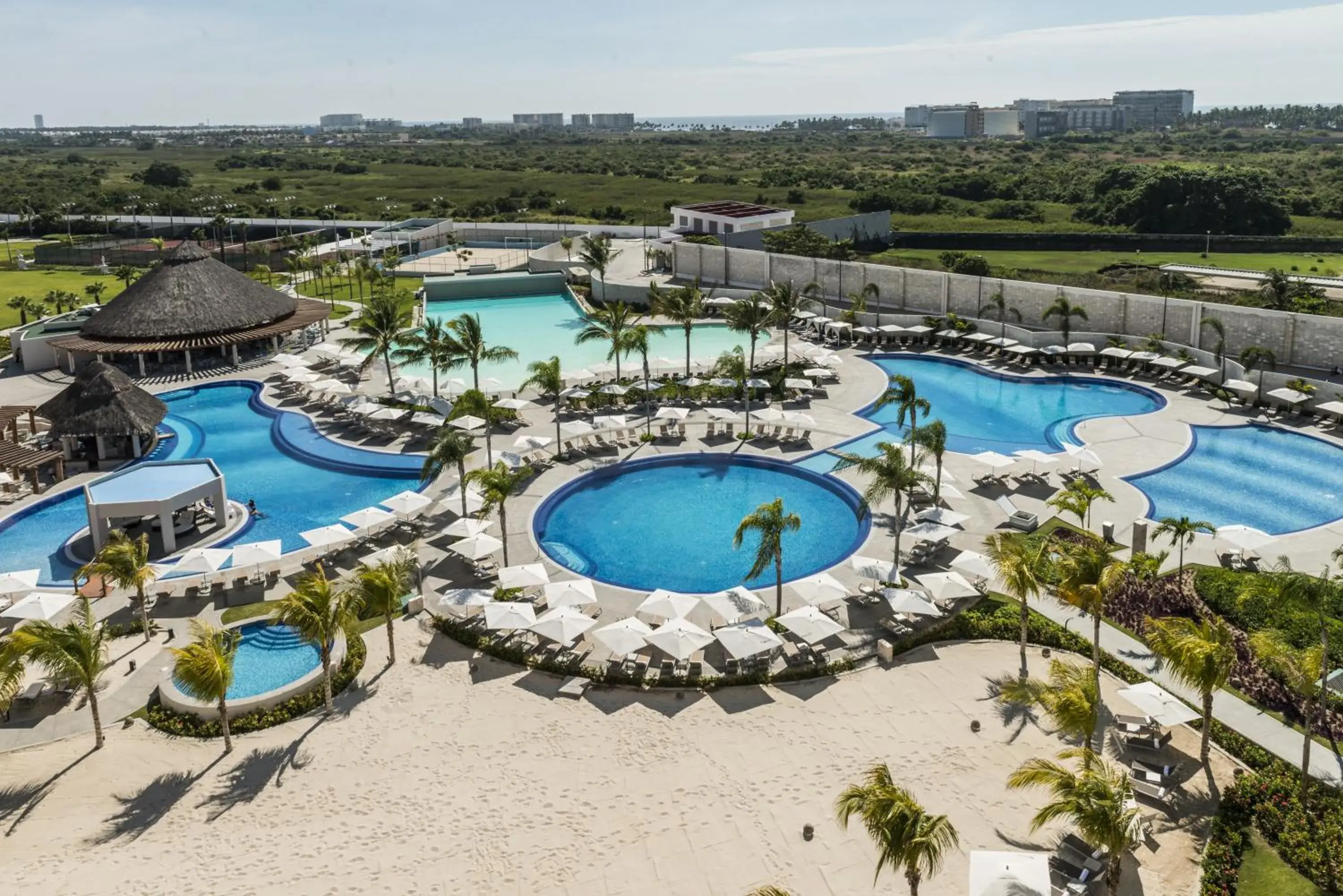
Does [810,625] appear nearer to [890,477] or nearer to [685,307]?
[890,477]

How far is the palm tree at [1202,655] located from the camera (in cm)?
1464

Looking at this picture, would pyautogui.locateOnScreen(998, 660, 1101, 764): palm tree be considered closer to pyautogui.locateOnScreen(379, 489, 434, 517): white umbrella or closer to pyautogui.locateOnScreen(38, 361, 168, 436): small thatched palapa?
pyautogui.locateOnScreen(379, 489, 434, 517): white umbrella

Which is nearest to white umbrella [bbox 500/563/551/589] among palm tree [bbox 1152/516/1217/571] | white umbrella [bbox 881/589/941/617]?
white umbrella [bbox 881/589/941/617]

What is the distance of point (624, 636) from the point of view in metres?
19.1

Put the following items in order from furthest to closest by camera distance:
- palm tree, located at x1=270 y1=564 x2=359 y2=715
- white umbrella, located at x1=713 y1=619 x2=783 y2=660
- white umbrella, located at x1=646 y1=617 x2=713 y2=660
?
white umbrella, located at x1=713 y1=619 x2=783 y2=660, white umbrella, located at x1=646 y1=617 x2=713 y2=660, palm tree, located at x1=270 y1=564 x2=359 y2=715

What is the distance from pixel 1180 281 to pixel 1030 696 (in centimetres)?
4423

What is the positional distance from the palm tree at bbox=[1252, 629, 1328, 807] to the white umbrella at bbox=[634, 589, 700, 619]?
Result: 1056 centimetres

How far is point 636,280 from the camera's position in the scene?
58.4 m

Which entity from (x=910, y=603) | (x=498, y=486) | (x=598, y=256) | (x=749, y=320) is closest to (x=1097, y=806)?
(x=910, y=603)

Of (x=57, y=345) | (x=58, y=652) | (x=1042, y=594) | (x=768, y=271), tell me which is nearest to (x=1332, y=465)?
(x=1042, y=594)

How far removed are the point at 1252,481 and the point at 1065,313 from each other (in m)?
14.5

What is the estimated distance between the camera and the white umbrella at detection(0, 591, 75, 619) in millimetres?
20172

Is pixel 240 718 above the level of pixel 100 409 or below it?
below

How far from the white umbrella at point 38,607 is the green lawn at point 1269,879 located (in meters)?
22.9
